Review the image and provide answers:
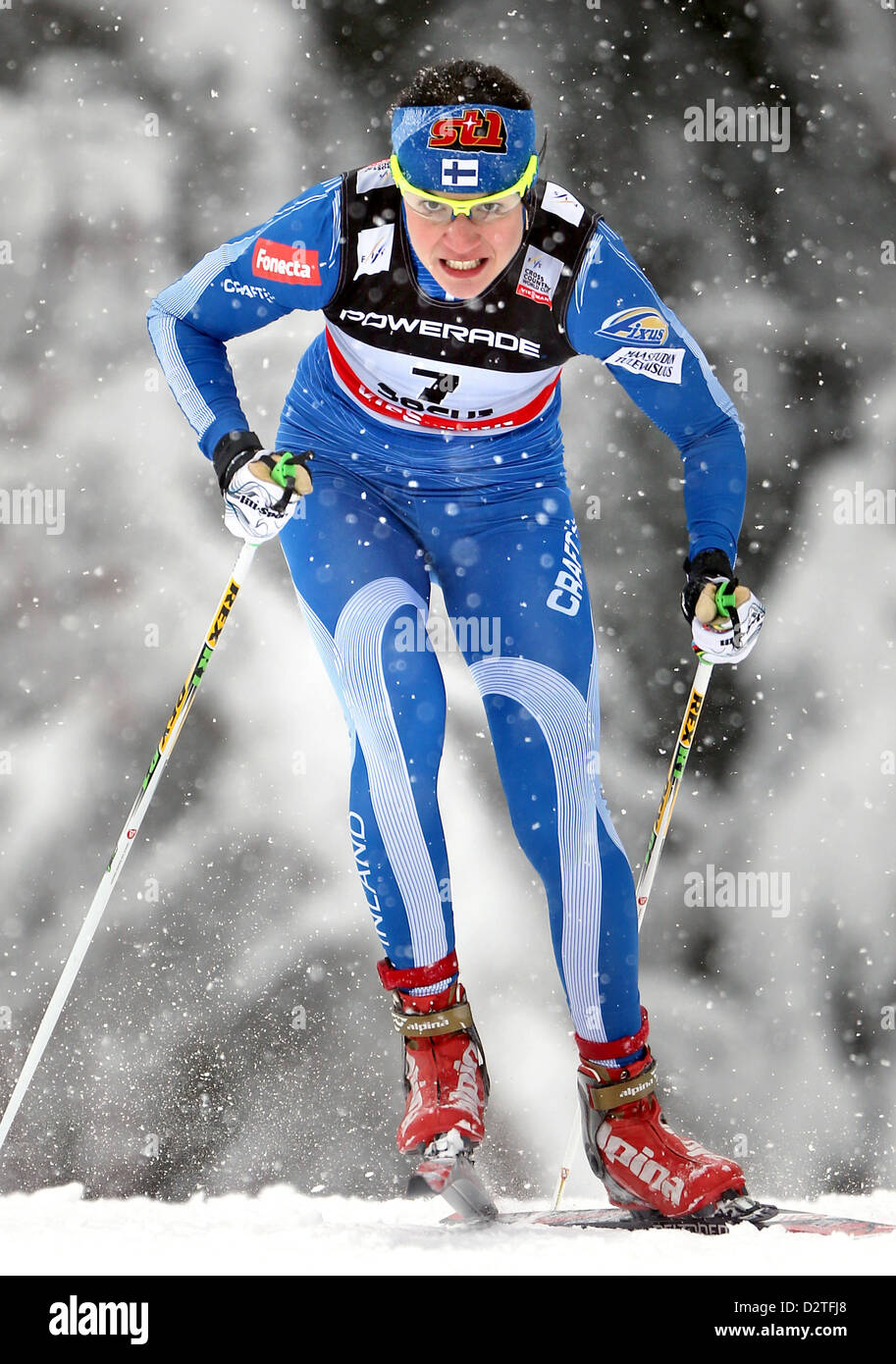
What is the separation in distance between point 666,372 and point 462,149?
0.56 m

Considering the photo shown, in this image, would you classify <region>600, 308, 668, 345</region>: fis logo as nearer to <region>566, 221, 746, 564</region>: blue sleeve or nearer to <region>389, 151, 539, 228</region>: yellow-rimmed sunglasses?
<region>566, 221, 746, 564</region>: blue sleeve

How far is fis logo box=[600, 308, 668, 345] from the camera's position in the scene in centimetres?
237

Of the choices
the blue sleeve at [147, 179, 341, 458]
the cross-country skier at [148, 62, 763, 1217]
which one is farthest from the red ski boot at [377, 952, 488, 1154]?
the blue sleeve at [147, 179, 341, 458]

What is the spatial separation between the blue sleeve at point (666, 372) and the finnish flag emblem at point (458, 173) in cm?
29

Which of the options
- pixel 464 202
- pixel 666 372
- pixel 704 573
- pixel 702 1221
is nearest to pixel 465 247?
pixel 464 202

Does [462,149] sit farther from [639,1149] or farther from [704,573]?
[639,1149]

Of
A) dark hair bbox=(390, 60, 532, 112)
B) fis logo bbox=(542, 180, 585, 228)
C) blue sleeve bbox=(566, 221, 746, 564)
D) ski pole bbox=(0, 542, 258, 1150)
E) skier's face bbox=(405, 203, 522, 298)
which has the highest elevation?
dark hair bbox=(390, 60, 532, 112)

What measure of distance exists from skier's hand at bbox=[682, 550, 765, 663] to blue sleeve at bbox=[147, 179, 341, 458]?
2.80 ft

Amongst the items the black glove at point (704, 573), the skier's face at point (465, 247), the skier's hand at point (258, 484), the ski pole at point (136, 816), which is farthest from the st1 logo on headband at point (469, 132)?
the ski pole at point (136, 816)

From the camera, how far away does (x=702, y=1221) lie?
2.29 m

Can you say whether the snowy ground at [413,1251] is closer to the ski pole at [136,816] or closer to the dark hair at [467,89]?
the ski pole at [136,816]

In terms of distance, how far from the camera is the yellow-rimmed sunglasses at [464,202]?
2.19 m

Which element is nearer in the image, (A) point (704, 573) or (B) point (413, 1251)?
(B) point (413, 1251)
